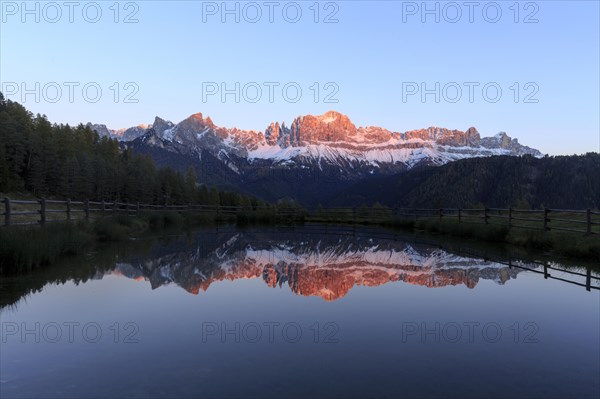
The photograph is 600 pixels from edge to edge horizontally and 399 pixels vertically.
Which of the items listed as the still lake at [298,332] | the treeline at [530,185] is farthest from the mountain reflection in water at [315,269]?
the treeline at [530,185]

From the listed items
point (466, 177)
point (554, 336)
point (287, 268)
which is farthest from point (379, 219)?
point (466, 177)

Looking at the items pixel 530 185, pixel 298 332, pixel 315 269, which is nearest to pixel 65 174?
pixel 315 269

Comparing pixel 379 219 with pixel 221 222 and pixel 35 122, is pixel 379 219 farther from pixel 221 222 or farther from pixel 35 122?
pixel 35 122

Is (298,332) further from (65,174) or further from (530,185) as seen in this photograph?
(530,185)

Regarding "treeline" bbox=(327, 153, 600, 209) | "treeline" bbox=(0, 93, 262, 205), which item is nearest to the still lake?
"treeline" bbox=(0, 93, 262, 205)

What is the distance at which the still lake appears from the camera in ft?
16.1

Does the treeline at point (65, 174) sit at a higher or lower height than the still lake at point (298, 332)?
higher

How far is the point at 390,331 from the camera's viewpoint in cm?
700

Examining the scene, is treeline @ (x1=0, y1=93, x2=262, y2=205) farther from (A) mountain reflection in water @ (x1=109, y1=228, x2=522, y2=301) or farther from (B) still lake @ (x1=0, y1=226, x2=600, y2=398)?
(B) still lake @ (x1=0, y1=226, x2=600, y2=398)

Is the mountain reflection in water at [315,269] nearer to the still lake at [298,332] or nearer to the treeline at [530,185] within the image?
the still lake at [298,332]

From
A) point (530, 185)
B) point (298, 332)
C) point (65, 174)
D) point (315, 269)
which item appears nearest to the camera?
point (298, 332)

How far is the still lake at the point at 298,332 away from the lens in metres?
4.90

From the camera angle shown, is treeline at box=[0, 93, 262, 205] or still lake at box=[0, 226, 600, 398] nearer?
still lake at box=[0, 226, 600, 398]

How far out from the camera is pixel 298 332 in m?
6.88
